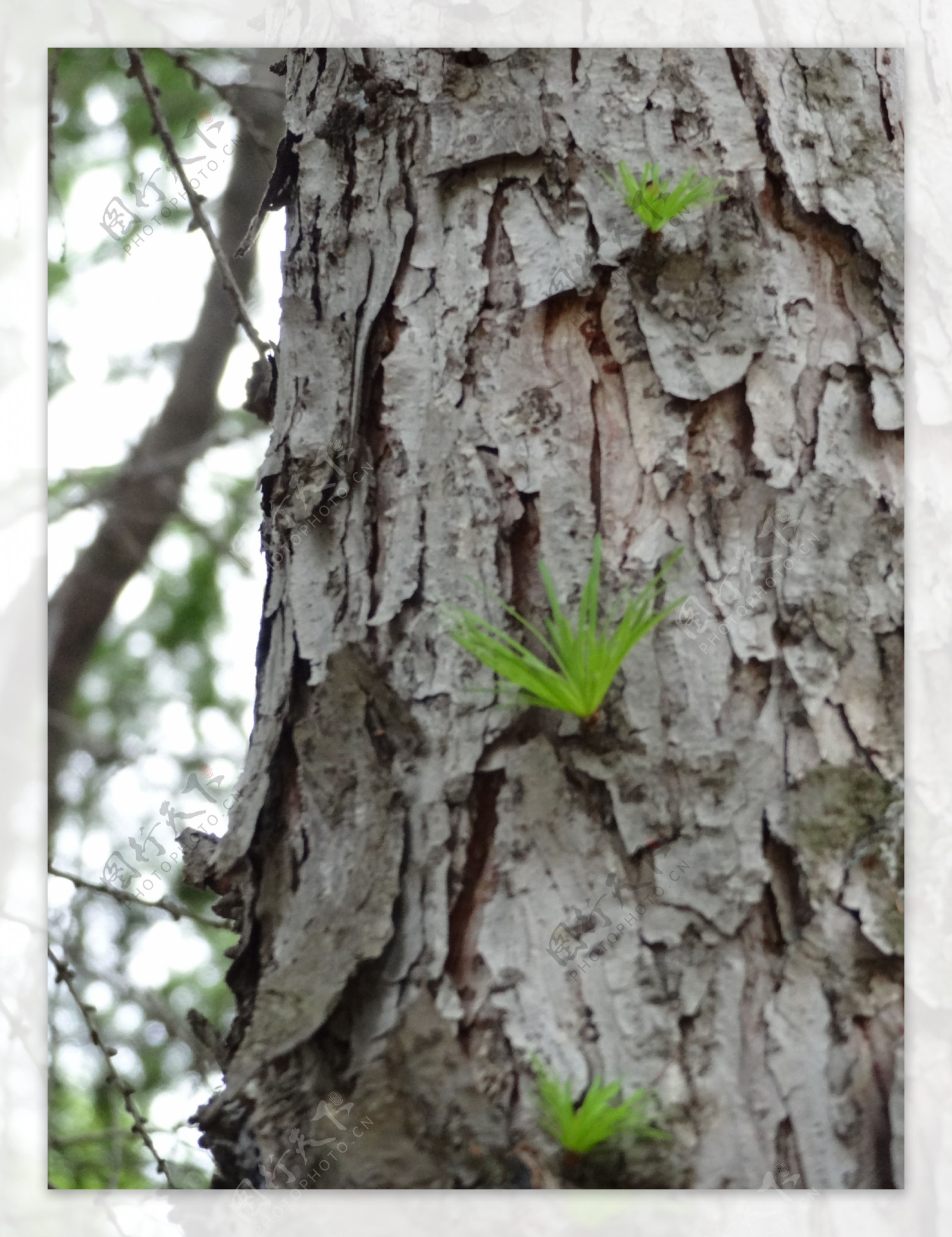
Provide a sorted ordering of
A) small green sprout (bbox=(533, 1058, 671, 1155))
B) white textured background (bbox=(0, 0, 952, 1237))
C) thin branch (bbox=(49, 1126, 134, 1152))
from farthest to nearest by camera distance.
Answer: thin branch (bbox=(49, 1126, 134, 1152)), white textured background (bbox=(0, 0, 952, 1237)), small green sprout (bbox=(533, 1058, 671, 1155))

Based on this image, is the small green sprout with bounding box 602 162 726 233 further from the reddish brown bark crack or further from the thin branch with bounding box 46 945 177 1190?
the thin branch with bounding box 46 945 177 1190

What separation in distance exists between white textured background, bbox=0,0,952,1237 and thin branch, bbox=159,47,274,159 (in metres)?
0.02

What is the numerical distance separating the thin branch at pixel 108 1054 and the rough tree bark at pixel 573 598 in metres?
0.17

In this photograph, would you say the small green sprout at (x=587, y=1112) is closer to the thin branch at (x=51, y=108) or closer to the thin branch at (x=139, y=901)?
the thin branch at (x=139, y=901)

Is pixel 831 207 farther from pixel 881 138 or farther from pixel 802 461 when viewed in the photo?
pixel 802 461

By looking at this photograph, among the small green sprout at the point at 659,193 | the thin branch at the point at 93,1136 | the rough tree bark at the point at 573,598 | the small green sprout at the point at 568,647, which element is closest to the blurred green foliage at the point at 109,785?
the thin branch at the point at 93,1136

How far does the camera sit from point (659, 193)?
0.79 metres

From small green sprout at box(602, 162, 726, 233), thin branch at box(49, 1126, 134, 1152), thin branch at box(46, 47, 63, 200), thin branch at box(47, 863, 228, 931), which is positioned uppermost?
thin branch at box(46, 47, 63, 200)

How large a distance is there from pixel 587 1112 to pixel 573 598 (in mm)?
339

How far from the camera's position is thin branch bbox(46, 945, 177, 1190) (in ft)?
2.92

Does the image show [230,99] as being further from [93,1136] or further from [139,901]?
[93,1136]

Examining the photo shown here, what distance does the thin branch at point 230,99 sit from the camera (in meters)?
0.96

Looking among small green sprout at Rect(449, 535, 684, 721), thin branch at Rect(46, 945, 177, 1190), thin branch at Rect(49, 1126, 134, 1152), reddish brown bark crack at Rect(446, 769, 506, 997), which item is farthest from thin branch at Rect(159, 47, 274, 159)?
thin branch at Rect(49, 1126, 134, 1152)

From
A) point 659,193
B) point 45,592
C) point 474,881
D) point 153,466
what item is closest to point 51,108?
point 153,466
